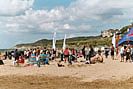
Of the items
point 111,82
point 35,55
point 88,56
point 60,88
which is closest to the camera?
point 60,88

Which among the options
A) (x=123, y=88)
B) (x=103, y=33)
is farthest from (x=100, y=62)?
(x=103, y=33)

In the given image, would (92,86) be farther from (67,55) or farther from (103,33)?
(103,33)

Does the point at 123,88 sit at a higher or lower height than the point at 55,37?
lower

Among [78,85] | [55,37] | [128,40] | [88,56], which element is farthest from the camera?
[128,40]

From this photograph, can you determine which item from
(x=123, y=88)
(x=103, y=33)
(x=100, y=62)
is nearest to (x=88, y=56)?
(x=100, y=62)

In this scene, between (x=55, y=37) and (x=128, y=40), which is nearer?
(x=55, y=37)

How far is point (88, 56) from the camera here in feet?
56.3

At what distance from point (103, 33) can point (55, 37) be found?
11304 cm

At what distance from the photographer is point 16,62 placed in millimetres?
16047

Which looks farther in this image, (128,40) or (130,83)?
(128,40)

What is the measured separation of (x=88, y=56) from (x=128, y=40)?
10697 mm

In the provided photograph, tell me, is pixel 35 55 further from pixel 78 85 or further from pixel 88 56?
pixel 78 85

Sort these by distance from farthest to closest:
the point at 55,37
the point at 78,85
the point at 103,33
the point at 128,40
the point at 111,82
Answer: the point at 103,33 → the point at 128,40 → the point at 55,37 → the point at 111,82 → the point at 78,85

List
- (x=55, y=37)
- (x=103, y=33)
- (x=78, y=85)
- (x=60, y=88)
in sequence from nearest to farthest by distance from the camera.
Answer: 1. (x=60, y=88)
2. (x=78, y=85)
3. (x=55, y=37)
4. (x=103, y=33)
